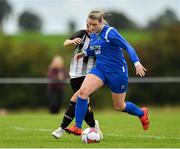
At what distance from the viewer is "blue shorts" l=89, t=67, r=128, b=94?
1188 cm

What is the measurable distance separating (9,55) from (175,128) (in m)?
24.7

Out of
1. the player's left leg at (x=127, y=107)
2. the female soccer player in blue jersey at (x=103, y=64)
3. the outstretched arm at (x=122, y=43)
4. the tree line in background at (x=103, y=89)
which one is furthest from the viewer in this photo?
the tree line in background at (x=103, y=89)

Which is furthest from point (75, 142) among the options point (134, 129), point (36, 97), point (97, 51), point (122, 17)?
point (122, 17)

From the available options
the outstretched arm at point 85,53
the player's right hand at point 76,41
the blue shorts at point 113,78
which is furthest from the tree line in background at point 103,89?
the blue shorts at point 113,78

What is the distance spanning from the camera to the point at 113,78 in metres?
11.9

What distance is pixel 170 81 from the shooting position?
3131 centimetres

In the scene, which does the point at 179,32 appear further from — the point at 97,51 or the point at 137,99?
the point at 97,51

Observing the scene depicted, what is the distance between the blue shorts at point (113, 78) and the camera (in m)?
11.9

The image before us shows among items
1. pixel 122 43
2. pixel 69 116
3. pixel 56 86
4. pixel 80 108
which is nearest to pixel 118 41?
pixel 122 43

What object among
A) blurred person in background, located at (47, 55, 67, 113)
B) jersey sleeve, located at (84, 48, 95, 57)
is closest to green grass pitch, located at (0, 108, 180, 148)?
jersey sleeve, located at (84, 48, 95, 57)

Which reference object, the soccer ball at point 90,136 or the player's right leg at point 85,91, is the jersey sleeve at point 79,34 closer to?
the player's right leg at point 85,91

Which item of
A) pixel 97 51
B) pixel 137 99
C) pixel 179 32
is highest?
pixel 97 51

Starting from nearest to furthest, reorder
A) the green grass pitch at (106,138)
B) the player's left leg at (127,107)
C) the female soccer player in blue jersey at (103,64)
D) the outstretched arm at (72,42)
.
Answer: the green grass pitch at (106,138) → the female soccer player in blue jersey at (103,64) → the player's left leg at (127,107) → the outstretched arm at (72,42)

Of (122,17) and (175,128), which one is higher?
(175,128)
